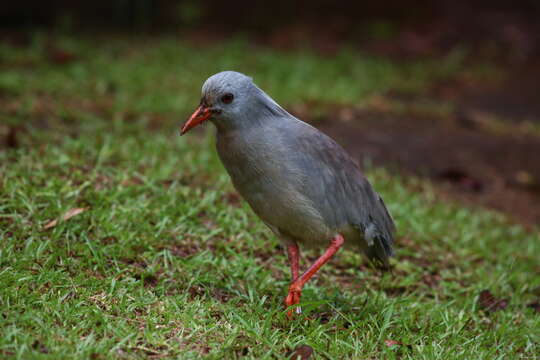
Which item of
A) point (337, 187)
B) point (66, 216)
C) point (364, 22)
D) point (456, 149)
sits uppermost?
point (364, 22)

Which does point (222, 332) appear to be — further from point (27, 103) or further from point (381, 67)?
point (381, 67)

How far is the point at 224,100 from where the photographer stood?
365cm

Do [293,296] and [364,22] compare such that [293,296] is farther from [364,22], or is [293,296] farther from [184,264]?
[364,22]

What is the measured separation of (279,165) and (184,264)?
977 mm

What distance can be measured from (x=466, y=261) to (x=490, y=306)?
2.51ft

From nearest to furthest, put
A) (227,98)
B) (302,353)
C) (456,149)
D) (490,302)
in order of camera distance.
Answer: (302,353) → (227,98) → (490,302) → (456,149)

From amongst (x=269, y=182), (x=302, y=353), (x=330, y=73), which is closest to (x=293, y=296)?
(x=302, y=353)

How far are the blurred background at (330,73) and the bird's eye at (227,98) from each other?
8.28 feet

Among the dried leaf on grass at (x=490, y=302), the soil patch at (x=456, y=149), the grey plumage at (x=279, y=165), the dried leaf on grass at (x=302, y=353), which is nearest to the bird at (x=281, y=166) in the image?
the grey plumage at (x=279, y=165)

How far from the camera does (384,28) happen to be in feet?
38.3

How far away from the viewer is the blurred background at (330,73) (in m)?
7.20

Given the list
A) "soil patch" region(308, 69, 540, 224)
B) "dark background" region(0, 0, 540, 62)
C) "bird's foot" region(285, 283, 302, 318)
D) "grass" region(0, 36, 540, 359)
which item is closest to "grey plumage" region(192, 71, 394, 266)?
"bird's foot" region(285, 283, 302, 318)

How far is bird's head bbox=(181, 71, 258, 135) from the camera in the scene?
3625 millimetres

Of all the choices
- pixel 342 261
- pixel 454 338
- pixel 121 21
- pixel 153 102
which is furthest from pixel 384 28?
pixel 454 338
